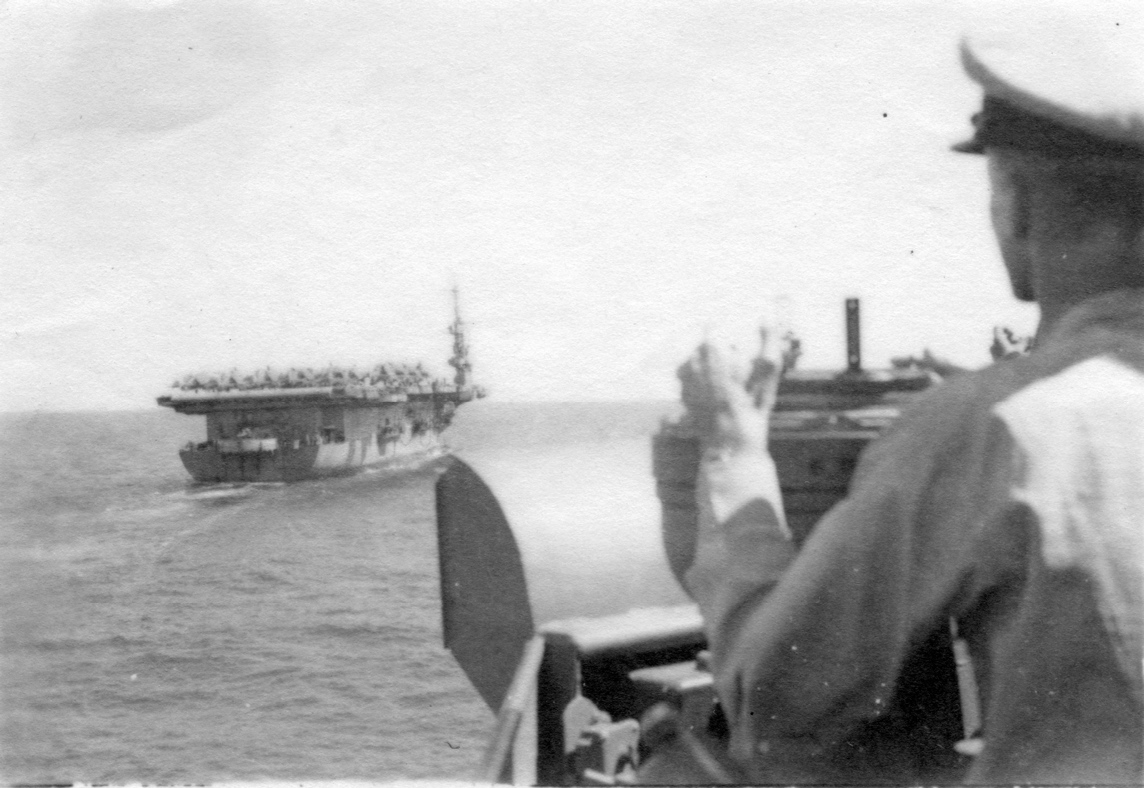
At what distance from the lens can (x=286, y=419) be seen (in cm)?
6456

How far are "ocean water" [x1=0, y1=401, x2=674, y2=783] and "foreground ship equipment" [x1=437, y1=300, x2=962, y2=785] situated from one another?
388 inches

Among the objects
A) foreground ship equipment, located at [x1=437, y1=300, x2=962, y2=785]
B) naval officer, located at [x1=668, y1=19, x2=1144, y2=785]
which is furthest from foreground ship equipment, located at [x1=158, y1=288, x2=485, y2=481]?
naval officer, located at [x1=668, y1=19, x2=1144, y2=785]

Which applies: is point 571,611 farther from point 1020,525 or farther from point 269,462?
point 269,462

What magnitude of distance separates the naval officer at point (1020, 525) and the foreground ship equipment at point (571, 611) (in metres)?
0.57

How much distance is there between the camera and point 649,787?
1697 mm

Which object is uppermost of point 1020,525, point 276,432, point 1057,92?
point 1057,92

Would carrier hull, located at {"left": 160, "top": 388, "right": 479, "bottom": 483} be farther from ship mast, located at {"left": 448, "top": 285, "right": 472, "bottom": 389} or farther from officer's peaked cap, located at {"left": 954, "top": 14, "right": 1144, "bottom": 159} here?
officer's peaked cap, located at {"left": 954, "top": 14, "right": 1144, "bottom": 159}

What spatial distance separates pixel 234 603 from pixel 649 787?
42.9 m

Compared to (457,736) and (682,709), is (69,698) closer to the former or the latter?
(457,736)

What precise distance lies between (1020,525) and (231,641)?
3876 cm

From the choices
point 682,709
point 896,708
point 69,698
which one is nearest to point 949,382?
point 896,708

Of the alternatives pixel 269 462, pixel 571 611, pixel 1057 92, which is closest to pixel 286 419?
pixel 269 462

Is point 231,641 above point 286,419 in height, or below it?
below

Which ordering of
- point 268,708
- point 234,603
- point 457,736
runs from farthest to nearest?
point 234,603 → point 268,708 → point 457,736
